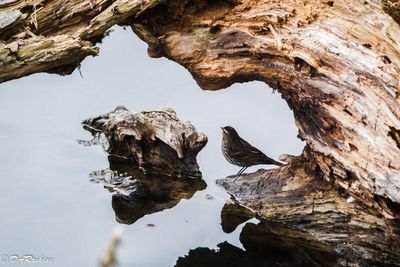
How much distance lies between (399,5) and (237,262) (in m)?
2.85

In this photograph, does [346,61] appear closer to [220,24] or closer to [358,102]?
[358,102]

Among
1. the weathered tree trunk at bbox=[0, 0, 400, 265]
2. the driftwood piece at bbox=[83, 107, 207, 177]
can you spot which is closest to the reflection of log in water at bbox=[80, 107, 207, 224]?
the driftwood piece at bbox=[83, 107, 207, 177]

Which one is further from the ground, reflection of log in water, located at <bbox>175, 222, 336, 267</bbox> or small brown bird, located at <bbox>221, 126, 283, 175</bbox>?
small brown bird, located at <bbox>221, 126, 283, 175</bbox>

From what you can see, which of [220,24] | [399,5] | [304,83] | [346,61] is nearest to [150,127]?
[220,24]

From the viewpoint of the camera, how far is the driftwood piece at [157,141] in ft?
21.7

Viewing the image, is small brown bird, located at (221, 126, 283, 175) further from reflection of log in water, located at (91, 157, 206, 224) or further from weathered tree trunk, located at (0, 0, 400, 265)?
reflection of log in water, located at (91, 157, 206, 224)

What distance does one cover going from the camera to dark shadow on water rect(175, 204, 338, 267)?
548 centimetres

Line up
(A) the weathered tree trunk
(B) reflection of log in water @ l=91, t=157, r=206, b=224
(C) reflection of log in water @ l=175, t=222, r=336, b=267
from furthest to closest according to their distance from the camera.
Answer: (B) reflection of log in water @ l=91, t=157, r=206, b=224
(C) reflection of log in water @ l=175, t=222, r=336, b=267
(A) the weathered tree trunk

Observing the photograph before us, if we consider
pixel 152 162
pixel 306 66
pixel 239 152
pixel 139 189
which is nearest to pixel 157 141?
pixel 152 162

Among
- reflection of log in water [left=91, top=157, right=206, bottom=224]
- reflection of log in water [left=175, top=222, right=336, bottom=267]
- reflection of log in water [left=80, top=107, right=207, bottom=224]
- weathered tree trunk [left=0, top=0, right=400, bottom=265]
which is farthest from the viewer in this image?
reflection of log in water [left=80, top=107, right=207, bottom=224]

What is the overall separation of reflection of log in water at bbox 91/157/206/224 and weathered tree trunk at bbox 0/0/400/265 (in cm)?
99

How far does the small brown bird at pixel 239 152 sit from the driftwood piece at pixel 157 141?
292mm

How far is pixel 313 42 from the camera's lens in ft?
16.2

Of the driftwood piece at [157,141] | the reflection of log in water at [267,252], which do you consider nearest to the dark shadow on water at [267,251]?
the reflection of log in water at [267,252]
